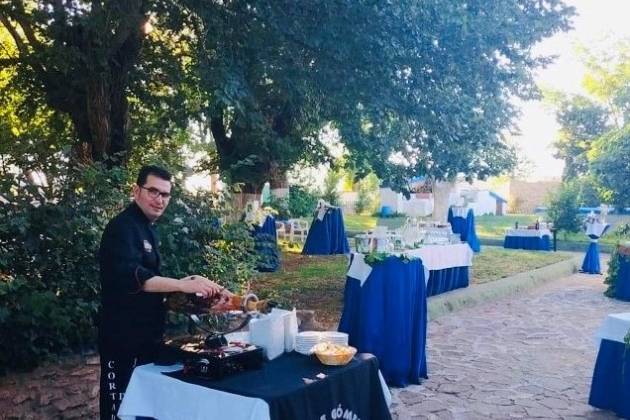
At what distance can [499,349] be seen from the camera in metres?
6.73

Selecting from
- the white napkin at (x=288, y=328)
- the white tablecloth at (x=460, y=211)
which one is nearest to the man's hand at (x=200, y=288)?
the white napkin at (x=288, y=328)

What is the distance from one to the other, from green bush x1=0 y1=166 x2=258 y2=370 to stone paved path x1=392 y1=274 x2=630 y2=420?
8.47 ft

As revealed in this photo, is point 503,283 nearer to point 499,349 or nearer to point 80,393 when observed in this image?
point 499,349

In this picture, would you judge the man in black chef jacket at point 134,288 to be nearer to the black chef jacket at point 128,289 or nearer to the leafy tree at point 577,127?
the black chef jacket at point 128,289

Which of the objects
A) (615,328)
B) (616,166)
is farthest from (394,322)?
(616,166)

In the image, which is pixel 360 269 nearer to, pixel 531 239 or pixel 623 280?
pixel 623 280

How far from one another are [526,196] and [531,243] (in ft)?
91.0

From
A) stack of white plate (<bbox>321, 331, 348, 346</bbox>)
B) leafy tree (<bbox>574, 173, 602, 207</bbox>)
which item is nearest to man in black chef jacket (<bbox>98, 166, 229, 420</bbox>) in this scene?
stack of white plate (<bbox>321, 331, 348, 346</bbox>)

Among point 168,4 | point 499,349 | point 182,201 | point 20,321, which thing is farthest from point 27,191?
point 499,349

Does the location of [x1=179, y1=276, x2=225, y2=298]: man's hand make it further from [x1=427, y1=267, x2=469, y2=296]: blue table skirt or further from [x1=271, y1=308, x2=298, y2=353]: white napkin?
[x1=427, y1=267, x2=469, y2=296]: blue table skirt

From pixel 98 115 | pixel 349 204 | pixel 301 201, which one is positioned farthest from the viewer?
pixel 349 204

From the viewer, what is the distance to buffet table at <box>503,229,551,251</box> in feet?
59.7

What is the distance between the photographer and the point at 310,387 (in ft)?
7.61

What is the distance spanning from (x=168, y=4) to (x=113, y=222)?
5575mm
